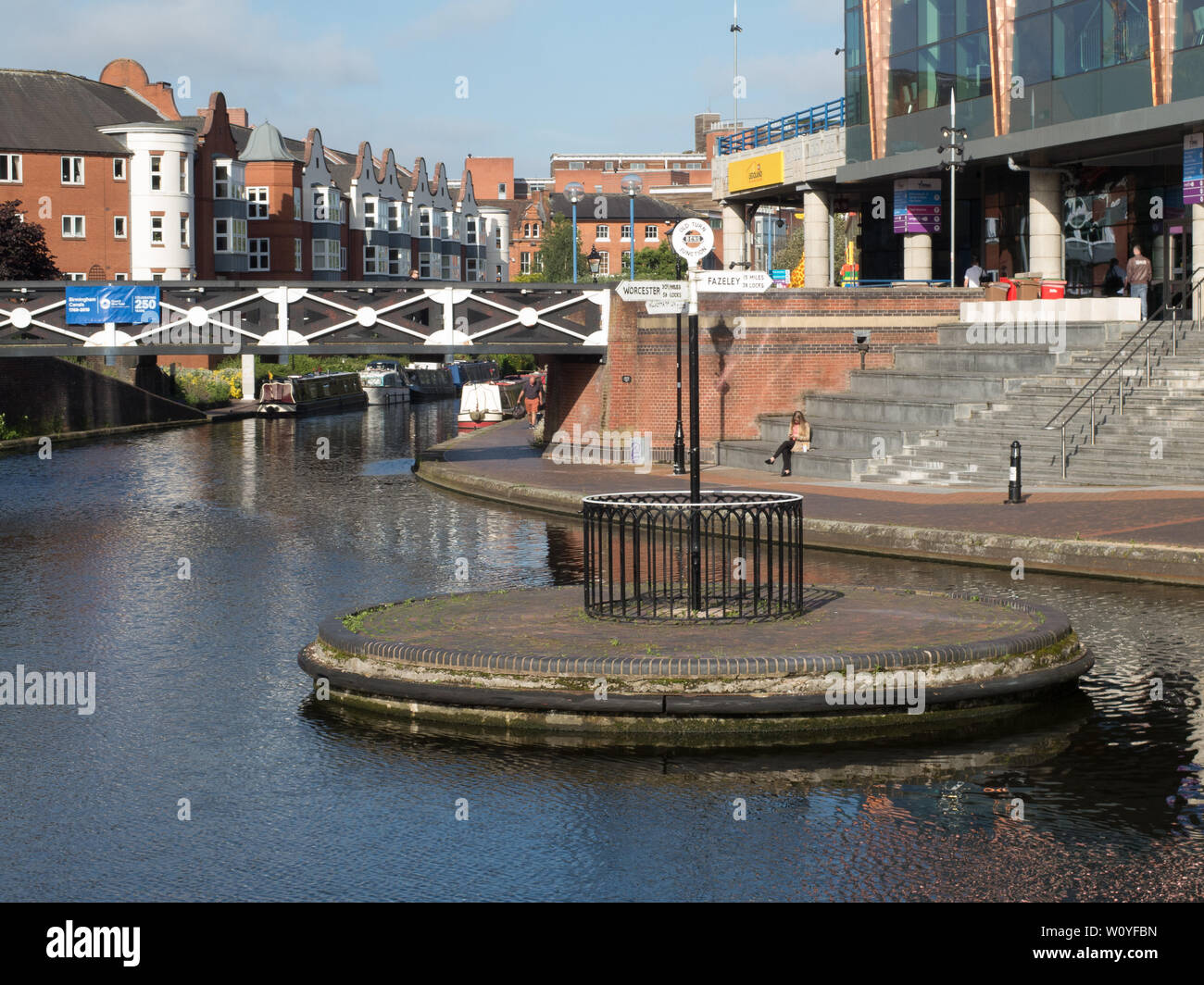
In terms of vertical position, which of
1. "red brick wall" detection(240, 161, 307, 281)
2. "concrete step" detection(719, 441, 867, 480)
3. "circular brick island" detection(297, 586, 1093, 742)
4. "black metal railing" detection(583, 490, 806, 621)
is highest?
"red brick wall" detection(240, 161, 307, 281)

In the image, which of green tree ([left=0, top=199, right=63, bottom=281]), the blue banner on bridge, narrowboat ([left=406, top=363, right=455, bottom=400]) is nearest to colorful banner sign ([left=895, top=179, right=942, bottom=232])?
the blue banner on bridge

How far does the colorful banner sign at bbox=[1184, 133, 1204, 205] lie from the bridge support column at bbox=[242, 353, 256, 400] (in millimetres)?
44499

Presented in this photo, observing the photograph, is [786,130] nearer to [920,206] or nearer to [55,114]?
[920,206]

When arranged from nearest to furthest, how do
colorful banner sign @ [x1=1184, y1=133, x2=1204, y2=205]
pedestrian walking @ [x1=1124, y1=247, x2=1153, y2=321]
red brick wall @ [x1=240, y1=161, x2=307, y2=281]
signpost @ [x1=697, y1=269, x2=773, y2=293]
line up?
signpost @ [x1=697, y1=269, x2=773, y2=293], colorful banner sign @ [x1=1184, y1=133, x2=1204, y2=205], pedestrian walking @ [x1=1124, y1=247, x2=1153, y2=321], red brick wall @ [x1=240, y1=161, x2=307, y2=281]

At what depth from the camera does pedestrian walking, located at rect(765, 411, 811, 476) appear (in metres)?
29.6

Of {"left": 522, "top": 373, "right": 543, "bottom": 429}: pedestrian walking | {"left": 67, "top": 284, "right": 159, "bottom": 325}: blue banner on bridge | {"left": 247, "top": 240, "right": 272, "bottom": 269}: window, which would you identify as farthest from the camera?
{"left": 247, "top": 240, "right": 272, "bottom": 269}: window

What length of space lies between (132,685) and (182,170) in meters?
64.2

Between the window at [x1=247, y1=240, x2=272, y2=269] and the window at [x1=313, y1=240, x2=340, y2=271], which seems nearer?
the window at [x1=247, y1=240, x2=272, y2=269]

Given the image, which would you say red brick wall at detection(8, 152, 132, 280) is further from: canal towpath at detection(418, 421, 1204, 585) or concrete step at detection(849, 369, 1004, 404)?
concrete step at detection(849, 369, 1004, 404)

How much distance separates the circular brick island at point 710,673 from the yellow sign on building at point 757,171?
36994 mm

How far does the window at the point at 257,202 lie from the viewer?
272 ft

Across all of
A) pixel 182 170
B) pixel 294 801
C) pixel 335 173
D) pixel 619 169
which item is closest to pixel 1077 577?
pixel 294 801

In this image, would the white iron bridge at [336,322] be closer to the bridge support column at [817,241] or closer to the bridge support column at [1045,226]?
the bridge support column at [1045,226]

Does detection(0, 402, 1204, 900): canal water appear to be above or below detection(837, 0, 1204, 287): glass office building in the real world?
below
